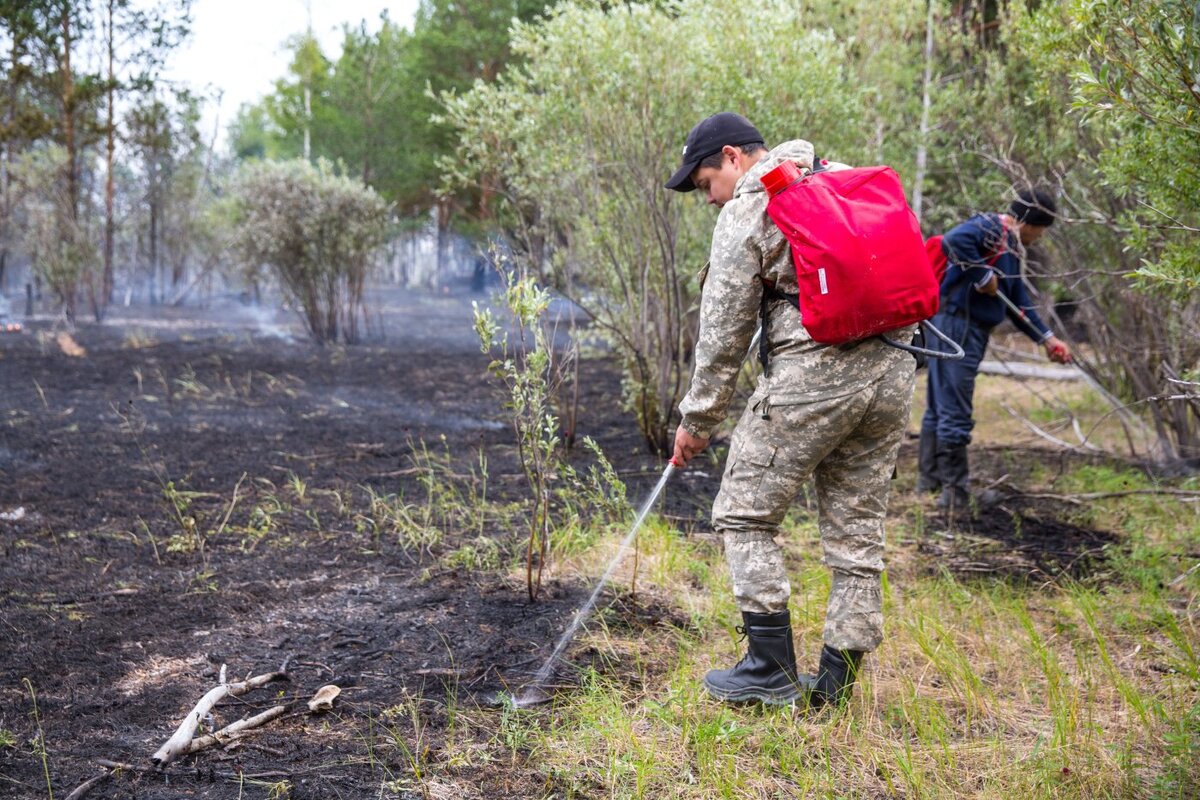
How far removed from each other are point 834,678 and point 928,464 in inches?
123

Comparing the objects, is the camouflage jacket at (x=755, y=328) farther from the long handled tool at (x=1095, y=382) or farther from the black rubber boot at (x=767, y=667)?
the long handled tool at (x=1095, y=382)

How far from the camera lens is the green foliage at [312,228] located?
495 inches

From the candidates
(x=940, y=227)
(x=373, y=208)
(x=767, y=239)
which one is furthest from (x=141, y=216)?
(x=767, y=239)

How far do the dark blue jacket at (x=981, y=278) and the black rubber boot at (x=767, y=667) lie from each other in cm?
288

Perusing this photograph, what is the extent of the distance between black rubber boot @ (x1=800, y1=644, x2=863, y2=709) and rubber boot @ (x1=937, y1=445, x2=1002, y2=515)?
2672 millimetres

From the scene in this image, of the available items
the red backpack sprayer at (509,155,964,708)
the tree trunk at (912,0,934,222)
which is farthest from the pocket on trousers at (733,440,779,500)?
the tree trunk at (912,0,934,222)

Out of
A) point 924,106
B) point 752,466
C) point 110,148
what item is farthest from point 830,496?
point 110,148

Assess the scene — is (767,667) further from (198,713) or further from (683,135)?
(683,135)

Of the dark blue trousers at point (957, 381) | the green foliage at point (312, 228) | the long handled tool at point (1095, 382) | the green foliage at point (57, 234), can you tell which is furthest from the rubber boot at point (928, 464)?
the green foliage at point (57, 234)

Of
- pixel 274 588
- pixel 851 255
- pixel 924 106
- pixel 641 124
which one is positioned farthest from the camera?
pixel 924 106

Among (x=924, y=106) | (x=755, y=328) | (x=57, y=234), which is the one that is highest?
(x=924, y=106)

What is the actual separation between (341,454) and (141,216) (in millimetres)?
18725

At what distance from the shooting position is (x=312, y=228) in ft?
41.3

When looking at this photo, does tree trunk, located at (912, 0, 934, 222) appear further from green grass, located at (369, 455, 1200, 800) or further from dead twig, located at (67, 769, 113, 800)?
dead twig, located at (67, 769, 113, 800)
